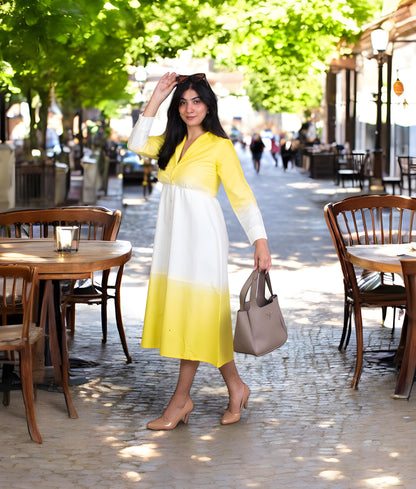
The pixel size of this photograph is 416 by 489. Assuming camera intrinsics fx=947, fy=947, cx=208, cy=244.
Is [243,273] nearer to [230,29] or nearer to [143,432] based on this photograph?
[143,432]

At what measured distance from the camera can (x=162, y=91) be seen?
5652 mm

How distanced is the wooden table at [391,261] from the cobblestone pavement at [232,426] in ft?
0.37

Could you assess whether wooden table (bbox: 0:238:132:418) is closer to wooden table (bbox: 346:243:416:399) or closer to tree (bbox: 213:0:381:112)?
wooden table (bbox: 346:243:416:399)

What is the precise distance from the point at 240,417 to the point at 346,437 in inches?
28.3

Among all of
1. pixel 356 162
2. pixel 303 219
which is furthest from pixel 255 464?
pixel 356 162

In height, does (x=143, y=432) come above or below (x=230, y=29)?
below

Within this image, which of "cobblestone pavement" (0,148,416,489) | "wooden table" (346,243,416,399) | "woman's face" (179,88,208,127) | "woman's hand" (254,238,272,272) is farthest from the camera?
"wooden table" (346,243,416,399)

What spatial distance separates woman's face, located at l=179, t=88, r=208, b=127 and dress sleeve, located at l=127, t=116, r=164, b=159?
0.80 feet

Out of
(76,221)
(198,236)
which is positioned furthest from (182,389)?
(76,221)

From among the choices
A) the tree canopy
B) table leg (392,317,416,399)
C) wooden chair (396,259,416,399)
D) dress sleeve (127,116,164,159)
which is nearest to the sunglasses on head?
dress sleeve (127,116,164,159)

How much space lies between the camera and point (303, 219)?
18.6 meters

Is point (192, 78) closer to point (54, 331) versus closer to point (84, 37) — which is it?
point (54, 331)

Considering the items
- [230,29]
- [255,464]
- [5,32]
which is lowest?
[255,464]

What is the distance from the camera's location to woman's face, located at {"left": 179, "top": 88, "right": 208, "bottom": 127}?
558 cm
